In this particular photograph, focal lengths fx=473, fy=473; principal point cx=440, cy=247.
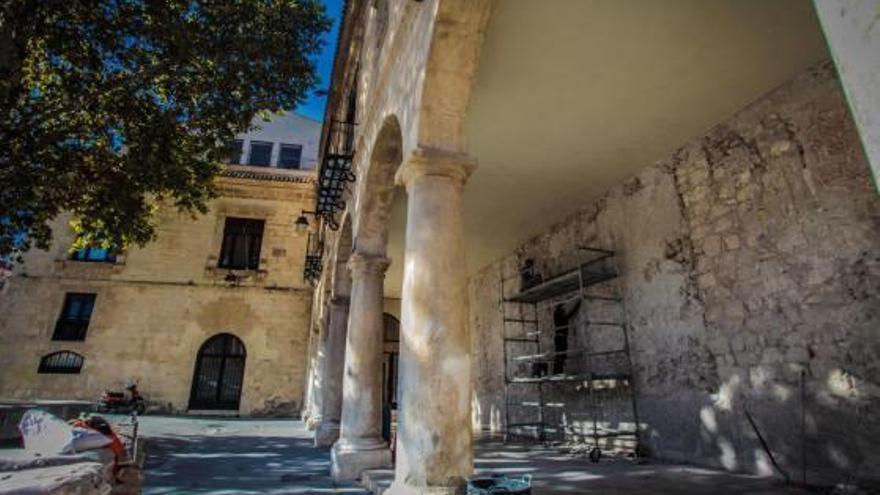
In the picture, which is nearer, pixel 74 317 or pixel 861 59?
pixel 861 59

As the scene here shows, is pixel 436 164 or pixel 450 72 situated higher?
pixel 450 72

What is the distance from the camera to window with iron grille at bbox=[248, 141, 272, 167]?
2111cm

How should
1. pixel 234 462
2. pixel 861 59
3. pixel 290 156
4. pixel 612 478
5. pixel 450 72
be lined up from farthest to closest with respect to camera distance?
pixel 290 156, pixel 234 462, pixel 612 478, pixel 450 72, pixel 861 59

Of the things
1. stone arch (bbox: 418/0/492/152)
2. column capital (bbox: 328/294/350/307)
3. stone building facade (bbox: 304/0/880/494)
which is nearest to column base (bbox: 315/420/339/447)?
column capital (bbox: 328/294/350/307)

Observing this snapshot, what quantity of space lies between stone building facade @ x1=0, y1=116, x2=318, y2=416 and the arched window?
0.03 m

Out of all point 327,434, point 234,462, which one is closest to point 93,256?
point 327,434

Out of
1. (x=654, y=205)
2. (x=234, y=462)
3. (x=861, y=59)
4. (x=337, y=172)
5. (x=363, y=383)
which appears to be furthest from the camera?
(x=337, y=172)

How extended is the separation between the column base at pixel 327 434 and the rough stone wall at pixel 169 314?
838cm

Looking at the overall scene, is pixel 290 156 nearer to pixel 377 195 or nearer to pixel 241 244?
pixel 241 244

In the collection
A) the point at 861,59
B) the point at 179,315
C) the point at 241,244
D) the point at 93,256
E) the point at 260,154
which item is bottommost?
the point at 861,59

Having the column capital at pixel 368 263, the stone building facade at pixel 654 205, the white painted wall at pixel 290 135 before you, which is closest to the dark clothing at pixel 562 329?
the stone building facade at pixel 654 205

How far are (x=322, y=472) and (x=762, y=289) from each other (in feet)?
18.6

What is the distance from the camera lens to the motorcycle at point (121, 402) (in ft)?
46.1

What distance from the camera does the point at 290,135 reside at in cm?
2197
